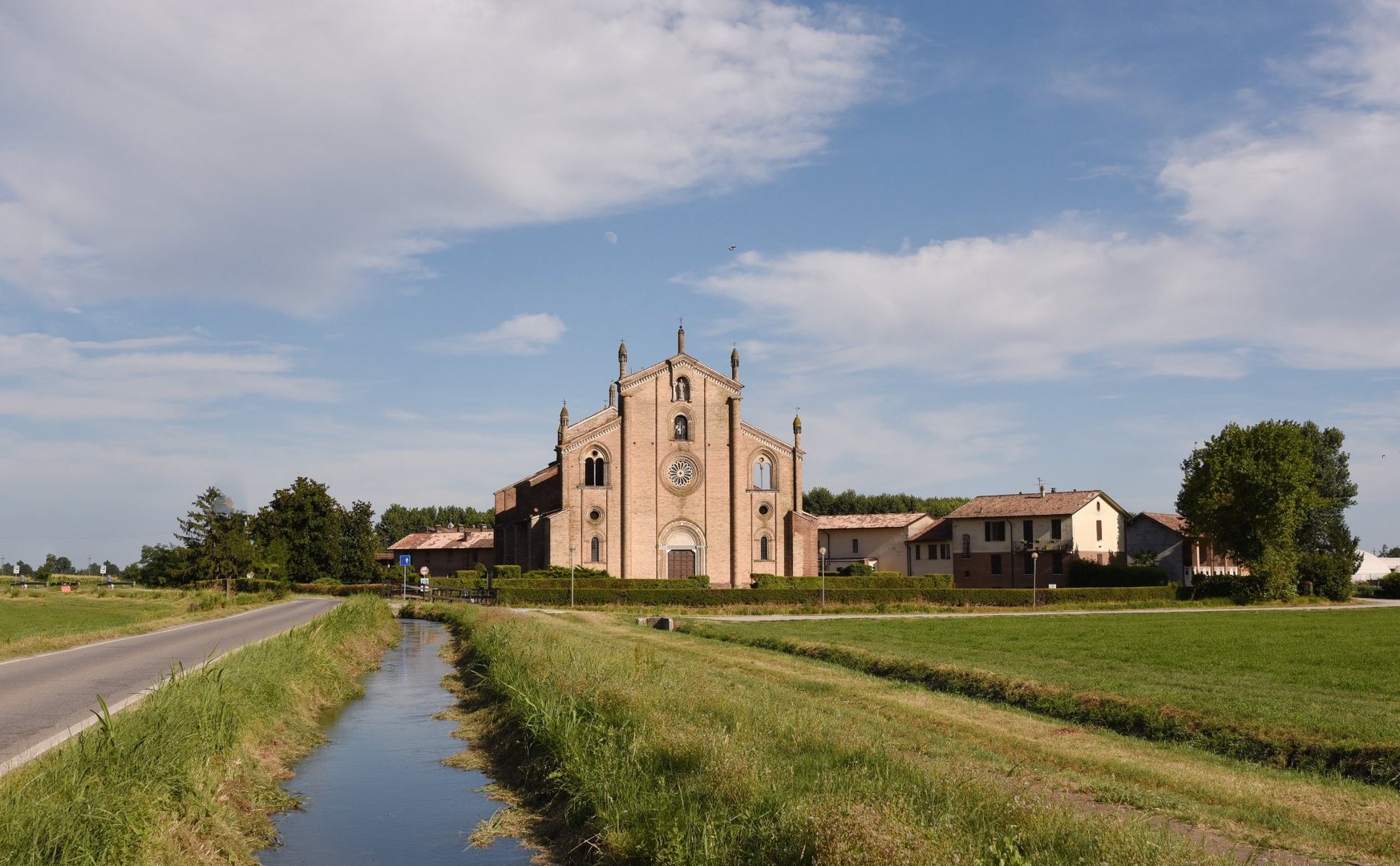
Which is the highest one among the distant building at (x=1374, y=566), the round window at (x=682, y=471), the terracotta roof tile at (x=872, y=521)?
the round window at (x=682, y=471)

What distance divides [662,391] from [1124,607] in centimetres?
3015

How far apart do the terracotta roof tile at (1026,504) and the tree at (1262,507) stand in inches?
285

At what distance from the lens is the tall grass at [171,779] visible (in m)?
7.72

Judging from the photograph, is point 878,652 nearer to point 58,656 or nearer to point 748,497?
point 58,656

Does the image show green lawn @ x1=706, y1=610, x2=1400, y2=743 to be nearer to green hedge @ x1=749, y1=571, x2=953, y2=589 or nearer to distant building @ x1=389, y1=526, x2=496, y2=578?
green hedge @ x1=749, y1=571, x2=953, y2=589

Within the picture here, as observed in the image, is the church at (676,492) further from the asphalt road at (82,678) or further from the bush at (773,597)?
the asphalt road at (82,678)

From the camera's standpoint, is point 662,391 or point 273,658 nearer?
point 273,658

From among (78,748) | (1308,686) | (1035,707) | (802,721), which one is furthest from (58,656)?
(1308,686)

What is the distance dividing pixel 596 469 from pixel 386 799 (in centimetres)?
5170

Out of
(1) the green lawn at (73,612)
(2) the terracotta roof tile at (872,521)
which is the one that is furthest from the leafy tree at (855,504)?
(1) the green lawn at (73,612)

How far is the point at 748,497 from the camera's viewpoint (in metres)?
66.9

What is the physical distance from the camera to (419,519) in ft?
543

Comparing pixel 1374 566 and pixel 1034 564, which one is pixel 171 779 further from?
pixel 1374 566

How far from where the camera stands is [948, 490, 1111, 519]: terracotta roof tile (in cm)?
7106
